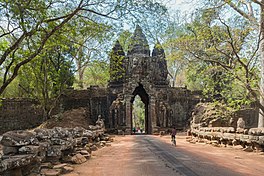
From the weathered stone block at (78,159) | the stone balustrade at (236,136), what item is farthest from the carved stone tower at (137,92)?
the weathered stone block at (78,159)

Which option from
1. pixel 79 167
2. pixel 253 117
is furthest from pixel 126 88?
pixel 79 167

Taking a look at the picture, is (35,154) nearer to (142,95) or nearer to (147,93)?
(147,93)

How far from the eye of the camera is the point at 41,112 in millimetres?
27281

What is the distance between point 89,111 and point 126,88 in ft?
17.2

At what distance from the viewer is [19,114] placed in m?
26.7

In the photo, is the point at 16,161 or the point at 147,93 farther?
the point at 147,93

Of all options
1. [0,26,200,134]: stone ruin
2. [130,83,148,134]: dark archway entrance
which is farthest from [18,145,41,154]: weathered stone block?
[130,83,148,134]: dark archway entrance

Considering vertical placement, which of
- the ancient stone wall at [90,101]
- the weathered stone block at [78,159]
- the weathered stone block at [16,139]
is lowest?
the weathered stone block at [78,159]

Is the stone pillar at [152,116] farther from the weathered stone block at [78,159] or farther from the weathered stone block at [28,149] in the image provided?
the weathered stone block at [28,149]

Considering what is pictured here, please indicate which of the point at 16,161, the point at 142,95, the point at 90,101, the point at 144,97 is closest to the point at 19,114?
the point at 90,101

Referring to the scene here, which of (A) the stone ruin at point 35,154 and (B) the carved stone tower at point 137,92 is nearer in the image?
(A) the stone ruin at point 35,154

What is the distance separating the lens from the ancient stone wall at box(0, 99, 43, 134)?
1033 inches

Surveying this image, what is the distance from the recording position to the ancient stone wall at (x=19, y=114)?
26234mm

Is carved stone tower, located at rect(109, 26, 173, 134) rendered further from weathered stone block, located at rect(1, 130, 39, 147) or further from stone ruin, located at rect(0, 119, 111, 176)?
weathered stone block, located at rect(1, 130, 39, 147)
